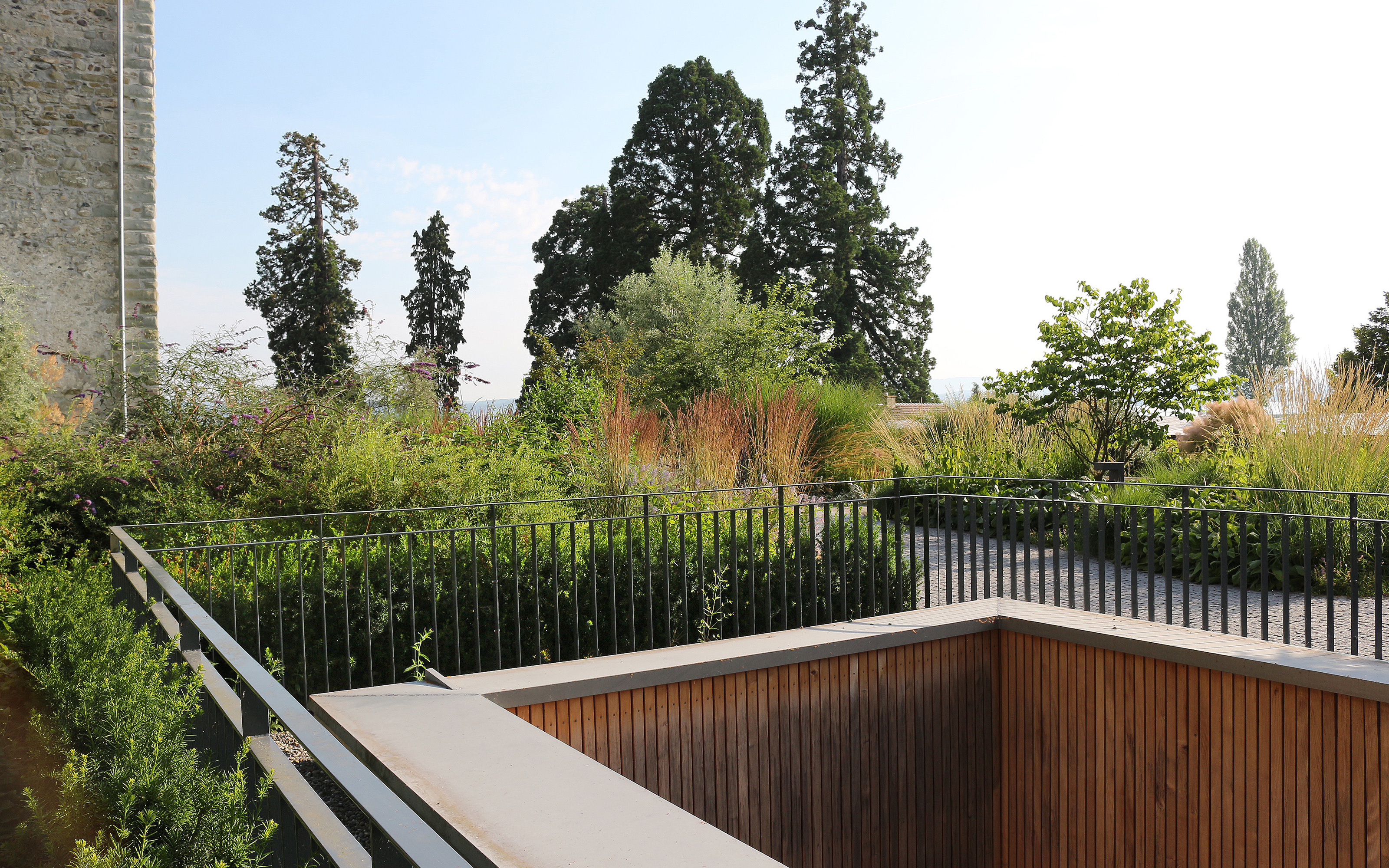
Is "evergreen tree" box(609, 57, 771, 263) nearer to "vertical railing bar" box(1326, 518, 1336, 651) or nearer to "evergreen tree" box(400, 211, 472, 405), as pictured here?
"evergreen tree" box(400, 211, 472, 405)

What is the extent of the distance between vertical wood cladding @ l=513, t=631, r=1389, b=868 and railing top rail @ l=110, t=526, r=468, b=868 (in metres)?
1.92

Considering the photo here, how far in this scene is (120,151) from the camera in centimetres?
972

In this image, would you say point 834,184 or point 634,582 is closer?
point 634,582

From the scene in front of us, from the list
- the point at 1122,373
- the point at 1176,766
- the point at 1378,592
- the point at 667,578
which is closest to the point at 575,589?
the point at 667,578

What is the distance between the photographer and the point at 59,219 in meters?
9.47

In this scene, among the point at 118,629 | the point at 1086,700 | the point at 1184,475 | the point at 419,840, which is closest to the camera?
the point at 419,840

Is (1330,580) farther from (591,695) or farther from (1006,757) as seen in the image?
(591,695)

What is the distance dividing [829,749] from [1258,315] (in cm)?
5525

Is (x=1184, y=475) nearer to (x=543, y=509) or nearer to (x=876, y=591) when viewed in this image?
(x=876, y=591)

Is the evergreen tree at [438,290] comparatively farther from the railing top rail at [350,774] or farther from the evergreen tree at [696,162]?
the railing top rail at [350,774]

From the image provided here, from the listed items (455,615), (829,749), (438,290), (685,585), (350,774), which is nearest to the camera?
(350,774)

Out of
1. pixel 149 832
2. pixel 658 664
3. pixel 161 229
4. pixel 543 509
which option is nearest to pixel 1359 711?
pixel 658 664

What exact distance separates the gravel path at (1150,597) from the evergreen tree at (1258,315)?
159 ft

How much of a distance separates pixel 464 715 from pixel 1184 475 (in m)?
7.80
